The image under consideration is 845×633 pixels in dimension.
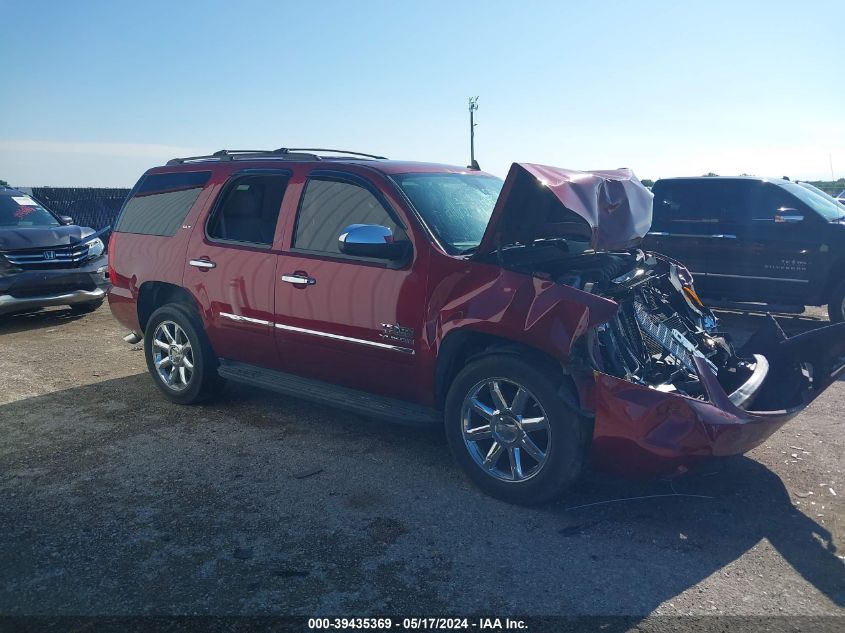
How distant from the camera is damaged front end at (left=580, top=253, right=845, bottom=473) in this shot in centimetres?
363

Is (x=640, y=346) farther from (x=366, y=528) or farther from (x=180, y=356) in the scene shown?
(x=180, y=356)

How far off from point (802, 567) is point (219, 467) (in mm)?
3389

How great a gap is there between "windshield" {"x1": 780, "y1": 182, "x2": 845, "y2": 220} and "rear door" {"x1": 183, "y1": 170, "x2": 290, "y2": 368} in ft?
23.0

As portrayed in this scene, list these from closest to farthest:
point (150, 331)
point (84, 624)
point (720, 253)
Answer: point (84, 624) < point (150, 331) < point (720, 253)

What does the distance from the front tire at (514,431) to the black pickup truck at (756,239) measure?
651cm

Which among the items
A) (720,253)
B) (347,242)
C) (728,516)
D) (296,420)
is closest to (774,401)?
(728,516)

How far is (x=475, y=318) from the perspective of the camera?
416 cm

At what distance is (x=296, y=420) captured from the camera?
5.70m

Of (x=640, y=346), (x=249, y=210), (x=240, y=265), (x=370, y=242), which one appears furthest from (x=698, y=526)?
(x=249, y=210)

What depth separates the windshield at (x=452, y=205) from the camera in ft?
15.1

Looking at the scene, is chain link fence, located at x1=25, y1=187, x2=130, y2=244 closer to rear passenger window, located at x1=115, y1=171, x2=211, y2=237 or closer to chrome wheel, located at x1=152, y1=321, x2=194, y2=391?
rear passenger window, located at x1=115, y1=171, x2=211, y2=237

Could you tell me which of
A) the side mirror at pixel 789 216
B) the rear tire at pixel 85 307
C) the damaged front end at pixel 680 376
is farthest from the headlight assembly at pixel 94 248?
the side mirror at pixel 789 216

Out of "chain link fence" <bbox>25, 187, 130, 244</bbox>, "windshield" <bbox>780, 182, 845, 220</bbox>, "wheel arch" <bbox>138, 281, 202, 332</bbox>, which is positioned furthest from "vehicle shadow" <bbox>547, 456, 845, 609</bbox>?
"chain link fence" <bbox>25, 187, 130, 244</bbox>

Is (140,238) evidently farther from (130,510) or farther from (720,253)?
(720,253)
